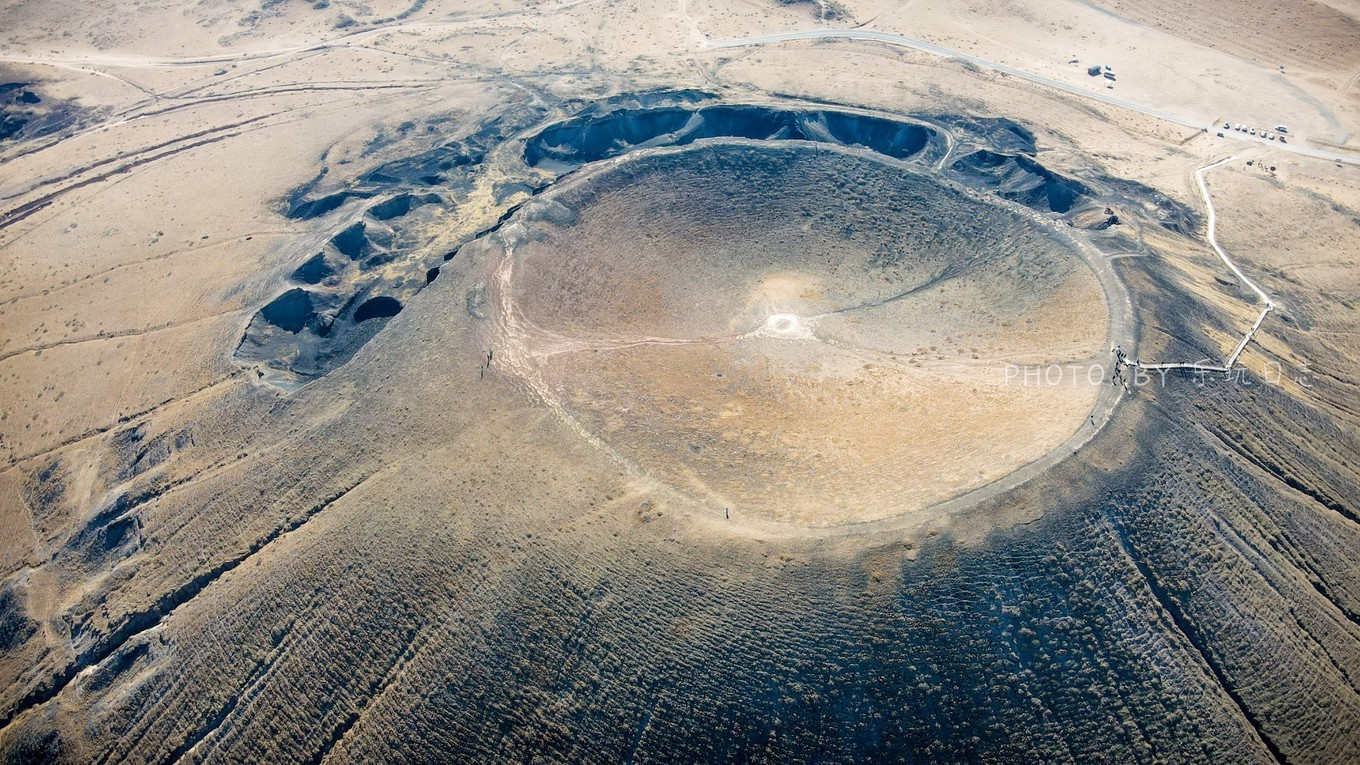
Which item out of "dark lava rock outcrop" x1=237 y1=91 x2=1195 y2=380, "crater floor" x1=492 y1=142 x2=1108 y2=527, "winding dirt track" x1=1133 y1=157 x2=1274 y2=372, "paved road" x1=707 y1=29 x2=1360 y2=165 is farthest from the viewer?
"paved road" x1=707 y1=29 x2=1360 y2=165

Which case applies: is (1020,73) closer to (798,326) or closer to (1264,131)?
(1264,131)

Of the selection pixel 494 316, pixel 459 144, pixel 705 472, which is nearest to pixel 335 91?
pixel 459 144

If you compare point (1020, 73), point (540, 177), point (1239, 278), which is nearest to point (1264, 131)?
point (1020, 73)

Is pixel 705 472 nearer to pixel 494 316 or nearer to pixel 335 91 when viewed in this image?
pixel 494 316

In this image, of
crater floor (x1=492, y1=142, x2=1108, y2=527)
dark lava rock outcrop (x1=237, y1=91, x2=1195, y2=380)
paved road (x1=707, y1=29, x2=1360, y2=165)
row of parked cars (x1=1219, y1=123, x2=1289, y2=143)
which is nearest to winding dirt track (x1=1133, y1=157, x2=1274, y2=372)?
dark lava rock outcrop (x1=237, y1=91, x2=1195, y2=380)

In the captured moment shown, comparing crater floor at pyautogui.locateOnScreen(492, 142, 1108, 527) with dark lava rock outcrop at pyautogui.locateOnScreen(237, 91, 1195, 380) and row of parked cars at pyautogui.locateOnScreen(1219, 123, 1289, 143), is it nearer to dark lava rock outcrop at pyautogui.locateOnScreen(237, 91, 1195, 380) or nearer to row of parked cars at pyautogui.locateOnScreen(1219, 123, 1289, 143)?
dark lava rock outcrop at pyautogui.locateOnScreen(237, 91, 1195, 380)
